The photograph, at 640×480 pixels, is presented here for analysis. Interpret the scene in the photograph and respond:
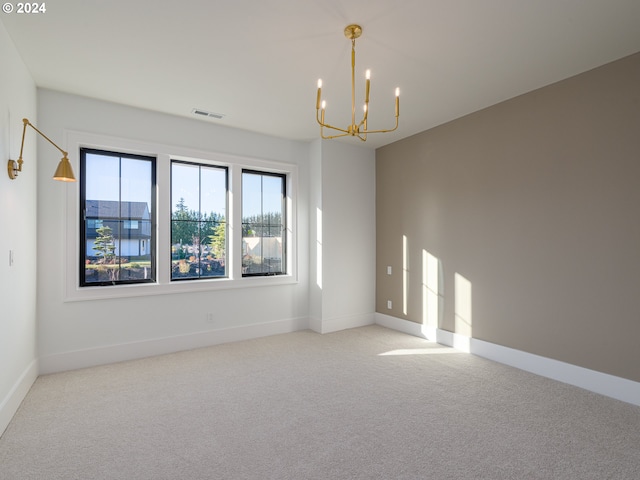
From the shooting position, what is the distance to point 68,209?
11.6 feet

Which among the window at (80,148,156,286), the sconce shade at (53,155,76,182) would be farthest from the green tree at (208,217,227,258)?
the sconce shade at (53,155,76,182)

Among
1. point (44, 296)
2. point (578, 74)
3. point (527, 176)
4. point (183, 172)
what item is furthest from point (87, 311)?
point (578, 74)

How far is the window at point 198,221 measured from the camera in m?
4.29

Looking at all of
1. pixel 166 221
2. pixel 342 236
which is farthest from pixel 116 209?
pixel 342 236

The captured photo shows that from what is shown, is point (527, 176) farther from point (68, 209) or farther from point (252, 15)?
point (68, 209)

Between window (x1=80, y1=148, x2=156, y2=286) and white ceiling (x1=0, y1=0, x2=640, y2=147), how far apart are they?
73 cm

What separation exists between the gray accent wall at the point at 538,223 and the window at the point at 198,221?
102 inches

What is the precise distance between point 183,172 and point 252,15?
8.06 feet

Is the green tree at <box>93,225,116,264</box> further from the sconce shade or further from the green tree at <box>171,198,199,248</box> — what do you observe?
the sconce shade

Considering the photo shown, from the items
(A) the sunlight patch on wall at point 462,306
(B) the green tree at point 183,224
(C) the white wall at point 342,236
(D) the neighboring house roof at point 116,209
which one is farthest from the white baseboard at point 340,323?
(D) the neighboring house roof at point 116,209

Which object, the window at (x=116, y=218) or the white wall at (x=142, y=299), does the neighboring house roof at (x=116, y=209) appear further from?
the white wall at (x=142, y=299)

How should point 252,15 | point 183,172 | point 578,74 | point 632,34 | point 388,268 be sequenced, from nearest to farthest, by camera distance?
point 252,15 < point 632,34 < point 578,74 < point 183,172 < point 388,268

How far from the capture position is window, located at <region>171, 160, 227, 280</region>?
4289 mm

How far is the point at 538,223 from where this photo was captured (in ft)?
11.3
